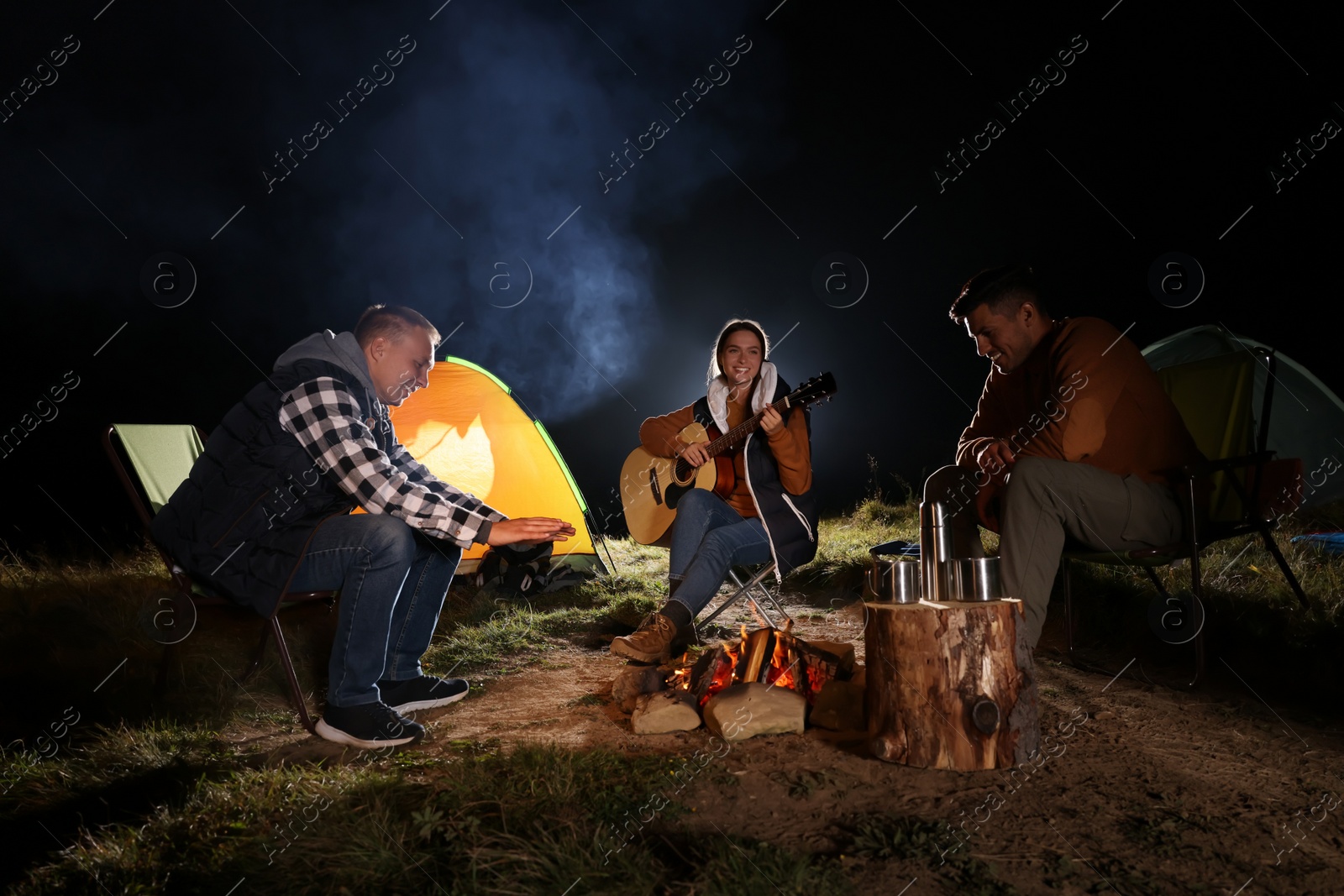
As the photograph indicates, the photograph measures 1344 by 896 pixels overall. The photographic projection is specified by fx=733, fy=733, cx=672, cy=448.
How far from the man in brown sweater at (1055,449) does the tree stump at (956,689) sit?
34cm

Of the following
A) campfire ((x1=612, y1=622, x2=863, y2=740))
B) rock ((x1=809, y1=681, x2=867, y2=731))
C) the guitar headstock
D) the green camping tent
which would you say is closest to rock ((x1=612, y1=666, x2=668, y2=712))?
campfire ((x1=612, y1=622, x2=863, y2=740))

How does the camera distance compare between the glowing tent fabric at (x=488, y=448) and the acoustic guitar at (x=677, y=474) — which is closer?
the acoustic guitar at (x=677, y=474)

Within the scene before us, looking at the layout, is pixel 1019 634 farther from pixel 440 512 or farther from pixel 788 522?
pixel 440 512

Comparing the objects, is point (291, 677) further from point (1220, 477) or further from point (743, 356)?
point (1220, 477)

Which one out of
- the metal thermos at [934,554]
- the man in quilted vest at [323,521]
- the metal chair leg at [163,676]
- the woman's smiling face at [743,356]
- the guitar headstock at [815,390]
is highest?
the woman's smiling face at [743,356]

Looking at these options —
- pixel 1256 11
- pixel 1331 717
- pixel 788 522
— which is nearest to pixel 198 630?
pixel 788 522

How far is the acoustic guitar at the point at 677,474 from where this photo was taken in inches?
145

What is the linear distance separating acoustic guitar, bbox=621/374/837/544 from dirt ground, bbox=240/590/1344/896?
133 centimetres

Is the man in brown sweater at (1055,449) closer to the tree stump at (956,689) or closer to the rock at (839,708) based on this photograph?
the tree stump at (956,689)

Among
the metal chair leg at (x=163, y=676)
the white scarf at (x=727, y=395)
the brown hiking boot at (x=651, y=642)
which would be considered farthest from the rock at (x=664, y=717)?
the metal chair leg at (x=163, y=676)

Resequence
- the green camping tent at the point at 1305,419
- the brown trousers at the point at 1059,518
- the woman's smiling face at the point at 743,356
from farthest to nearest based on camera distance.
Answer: the green camping tent at the point at 1305,419 → the woman's smiling face at the point at 743,356 → the brown trousers at the point at 1059,518

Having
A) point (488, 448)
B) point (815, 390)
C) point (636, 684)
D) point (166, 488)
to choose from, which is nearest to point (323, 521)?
point (166, 488)

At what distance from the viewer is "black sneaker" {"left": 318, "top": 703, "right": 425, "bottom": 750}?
2.52 metres

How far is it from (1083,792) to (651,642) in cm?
183
